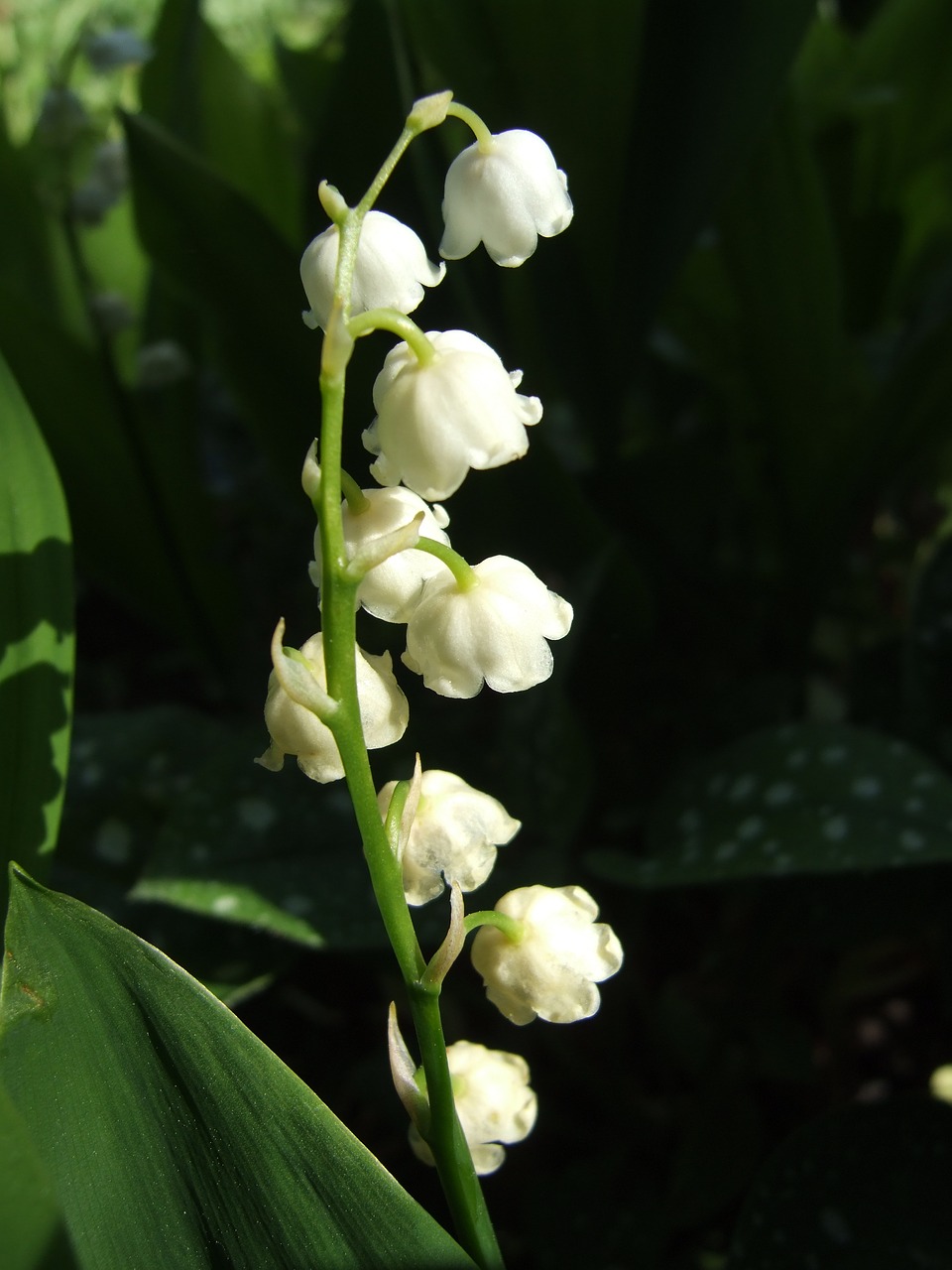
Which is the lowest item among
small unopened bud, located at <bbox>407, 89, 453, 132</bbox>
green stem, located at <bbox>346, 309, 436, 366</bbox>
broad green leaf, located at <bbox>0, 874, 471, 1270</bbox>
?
broad green leaf, located at <bbox>0, 874, 471, 1270</bbox>

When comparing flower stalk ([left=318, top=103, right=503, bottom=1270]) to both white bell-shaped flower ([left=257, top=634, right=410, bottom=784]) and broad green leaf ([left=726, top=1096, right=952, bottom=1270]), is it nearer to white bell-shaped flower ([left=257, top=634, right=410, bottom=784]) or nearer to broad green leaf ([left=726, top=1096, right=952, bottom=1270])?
white bell-shaped flower ([left=257, top=634, right=410, bottom=784])

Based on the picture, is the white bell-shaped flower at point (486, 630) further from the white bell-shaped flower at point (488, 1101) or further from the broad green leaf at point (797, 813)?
the broad green leaf at point (797, 813)

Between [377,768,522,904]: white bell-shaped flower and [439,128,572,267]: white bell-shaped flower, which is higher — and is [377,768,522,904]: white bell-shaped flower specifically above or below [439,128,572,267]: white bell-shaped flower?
below

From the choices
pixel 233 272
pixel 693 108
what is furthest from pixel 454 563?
pixel 693 108

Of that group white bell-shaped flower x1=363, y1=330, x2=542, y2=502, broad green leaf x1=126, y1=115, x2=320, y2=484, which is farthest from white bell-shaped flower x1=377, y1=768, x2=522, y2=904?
broad green leaf x1=126, y1=115, x2=320, y2=484

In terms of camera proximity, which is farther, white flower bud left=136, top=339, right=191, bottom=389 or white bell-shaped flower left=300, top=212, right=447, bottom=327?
white flower bud left=136, top=339, right=191, bottom=389

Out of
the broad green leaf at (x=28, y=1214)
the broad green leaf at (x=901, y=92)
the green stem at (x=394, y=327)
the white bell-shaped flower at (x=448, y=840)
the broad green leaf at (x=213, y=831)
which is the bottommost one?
the broad green leaf at (x=213, y=831)

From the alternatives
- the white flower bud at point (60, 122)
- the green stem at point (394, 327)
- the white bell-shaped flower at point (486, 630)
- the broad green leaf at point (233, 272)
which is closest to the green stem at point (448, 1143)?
the white bell-shaped flower at point (486, 630)
